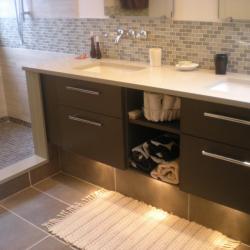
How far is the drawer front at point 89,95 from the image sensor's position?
2066 mm

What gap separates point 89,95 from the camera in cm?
218

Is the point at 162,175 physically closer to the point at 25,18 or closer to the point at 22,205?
the point at 22,205

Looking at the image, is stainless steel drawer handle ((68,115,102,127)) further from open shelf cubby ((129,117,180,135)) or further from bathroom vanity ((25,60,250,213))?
open shelf cubby ((129,117,180,135))

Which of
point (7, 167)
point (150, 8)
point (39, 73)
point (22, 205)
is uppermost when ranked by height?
point (150, 8)

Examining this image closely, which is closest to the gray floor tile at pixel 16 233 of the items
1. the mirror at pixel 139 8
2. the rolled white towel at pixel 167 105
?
the rolled white towel at pixel 167 105

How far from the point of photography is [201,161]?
182 cm

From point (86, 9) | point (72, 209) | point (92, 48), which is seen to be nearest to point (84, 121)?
point (72, 209)

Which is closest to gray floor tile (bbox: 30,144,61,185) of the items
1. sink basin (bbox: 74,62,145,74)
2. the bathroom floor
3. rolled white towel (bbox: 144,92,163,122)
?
the bathroom floor

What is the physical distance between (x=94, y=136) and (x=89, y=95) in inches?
10.4

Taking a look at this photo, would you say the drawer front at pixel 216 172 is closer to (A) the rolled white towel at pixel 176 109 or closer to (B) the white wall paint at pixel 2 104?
(A) the rolled white towel at pixel 176 109

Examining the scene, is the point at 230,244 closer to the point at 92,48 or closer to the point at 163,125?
the point at 163,125

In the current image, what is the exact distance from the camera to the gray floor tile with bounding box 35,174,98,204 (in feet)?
8.04

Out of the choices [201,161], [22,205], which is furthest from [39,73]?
[201,161]

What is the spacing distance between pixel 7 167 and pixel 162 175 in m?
1.16
